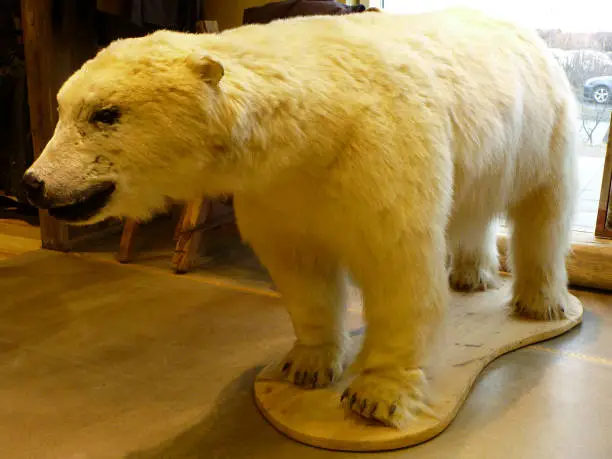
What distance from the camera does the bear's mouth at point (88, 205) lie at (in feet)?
4.52

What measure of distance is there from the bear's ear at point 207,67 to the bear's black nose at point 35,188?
393 millimetres

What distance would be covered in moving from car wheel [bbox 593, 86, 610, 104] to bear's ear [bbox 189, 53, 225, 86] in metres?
2.59

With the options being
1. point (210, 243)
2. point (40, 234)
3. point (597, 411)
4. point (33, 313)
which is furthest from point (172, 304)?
point (597, 411)

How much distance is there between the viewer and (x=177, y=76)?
52.9 inches

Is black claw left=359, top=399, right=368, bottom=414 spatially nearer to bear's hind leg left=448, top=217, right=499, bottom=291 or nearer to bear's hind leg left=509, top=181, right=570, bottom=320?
bear's hind leg left=509, top=181, right=570, bottom=320

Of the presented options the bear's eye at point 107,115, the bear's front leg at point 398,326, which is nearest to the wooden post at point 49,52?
the bear's eye at point 107,115

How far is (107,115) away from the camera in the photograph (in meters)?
1.34

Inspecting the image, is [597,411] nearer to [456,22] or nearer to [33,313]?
[456,22]

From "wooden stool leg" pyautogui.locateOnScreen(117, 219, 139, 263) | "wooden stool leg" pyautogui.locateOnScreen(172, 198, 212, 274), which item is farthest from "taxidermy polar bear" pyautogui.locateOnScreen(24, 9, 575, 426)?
"wooden stool leg" pyautogui.locateOnScreen(117, 219, 139, 263)

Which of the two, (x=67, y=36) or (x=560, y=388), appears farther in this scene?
(x=67, y=36)

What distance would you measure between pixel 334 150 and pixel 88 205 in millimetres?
563

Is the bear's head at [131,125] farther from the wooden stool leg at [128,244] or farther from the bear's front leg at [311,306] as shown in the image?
the wooden stool leg at [128,244]

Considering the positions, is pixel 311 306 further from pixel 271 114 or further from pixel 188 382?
pixel 271 114

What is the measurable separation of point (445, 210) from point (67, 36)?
2548 mm
